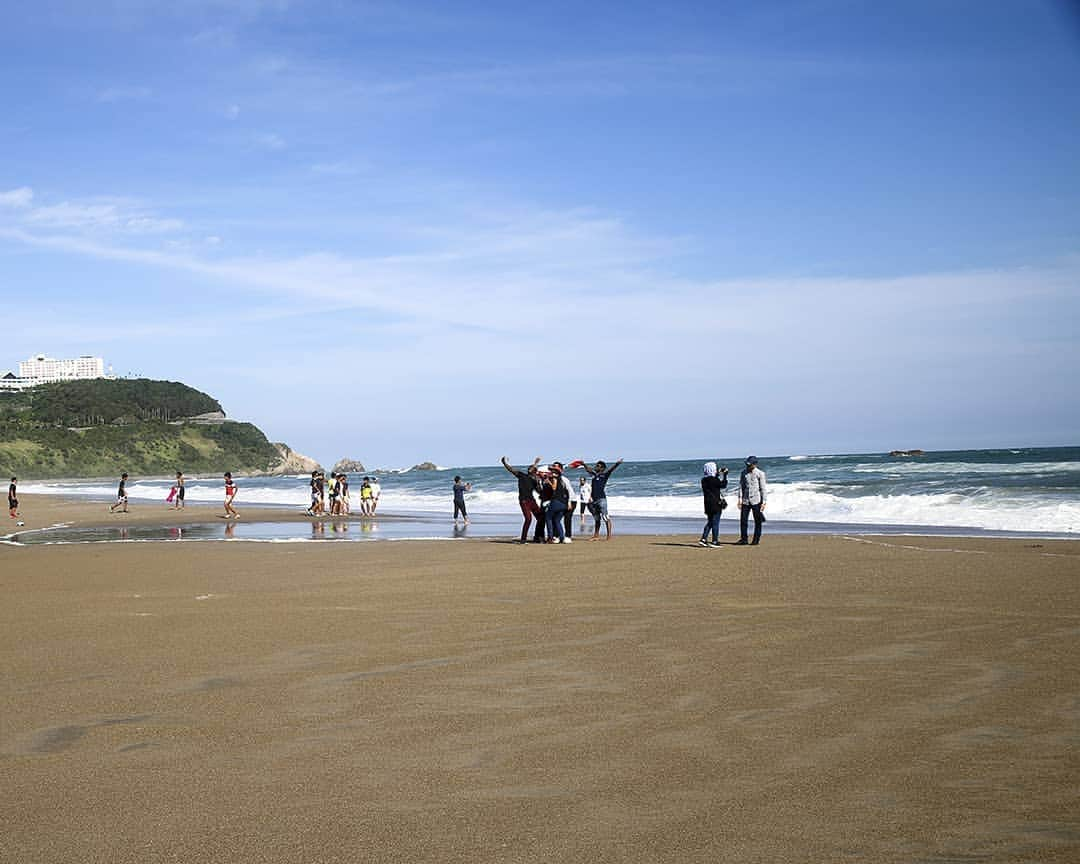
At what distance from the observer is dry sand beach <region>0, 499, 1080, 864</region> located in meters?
4.75

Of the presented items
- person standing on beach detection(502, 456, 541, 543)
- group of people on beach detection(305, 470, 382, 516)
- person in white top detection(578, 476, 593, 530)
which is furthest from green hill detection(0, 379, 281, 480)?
person standing on beach detection(502, 456, 541, 543)

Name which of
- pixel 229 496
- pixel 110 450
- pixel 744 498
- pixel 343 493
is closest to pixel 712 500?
pixel 744 498

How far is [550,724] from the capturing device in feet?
22.1

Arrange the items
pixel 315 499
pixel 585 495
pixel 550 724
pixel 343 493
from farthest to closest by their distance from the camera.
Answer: pixel 315 499
pixel 343 493
pixel 585 495
pixel 550 724

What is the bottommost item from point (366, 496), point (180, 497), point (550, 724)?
point (550, 724)

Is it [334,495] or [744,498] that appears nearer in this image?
[744,498]

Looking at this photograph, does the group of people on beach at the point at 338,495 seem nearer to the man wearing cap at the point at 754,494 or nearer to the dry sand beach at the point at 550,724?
the man wearing cap at the point at 754,494

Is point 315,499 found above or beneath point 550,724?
above

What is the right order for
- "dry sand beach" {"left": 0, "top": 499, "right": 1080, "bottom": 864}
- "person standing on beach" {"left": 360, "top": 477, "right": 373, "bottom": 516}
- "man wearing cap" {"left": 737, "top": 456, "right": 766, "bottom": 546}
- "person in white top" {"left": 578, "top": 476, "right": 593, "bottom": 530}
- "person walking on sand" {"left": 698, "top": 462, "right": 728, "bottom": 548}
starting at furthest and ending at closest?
"person standing on beach" {"left": 360, "top": 477, "right": 373, "bottom": 516} < "person in white top" {"left": 578, "top": 476, "right": 593, "bottom": 530} < "person walking on sand" {"left": 698, "top": 462, "right": 728, "bottom": 548} < "man wearing cap" {"left": 737, "top": 456, "right": 766, "bottom": 546} < "dry sand beach" {"left": 0, "top": 499, "right": 1080, "bottom": 864}

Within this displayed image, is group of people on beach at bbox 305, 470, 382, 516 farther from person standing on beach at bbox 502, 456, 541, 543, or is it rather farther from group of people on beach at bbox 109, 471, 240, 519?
person standing on beach at bbox 502, 456, 541, 543

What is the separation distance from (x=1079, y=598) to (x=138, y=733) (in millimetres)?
10307

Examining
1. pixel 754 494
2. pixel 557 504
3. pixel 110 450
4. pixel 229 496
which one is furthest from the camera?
pixel 110 450

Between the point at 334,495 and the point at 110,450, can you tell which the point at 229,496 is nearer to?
the point at 334,495

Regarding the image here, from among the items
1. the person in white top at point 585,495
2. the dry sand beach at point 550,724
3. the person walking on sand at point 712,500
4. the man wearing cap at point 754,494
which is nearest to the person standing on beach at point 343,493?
the person in white top at point 585,495
